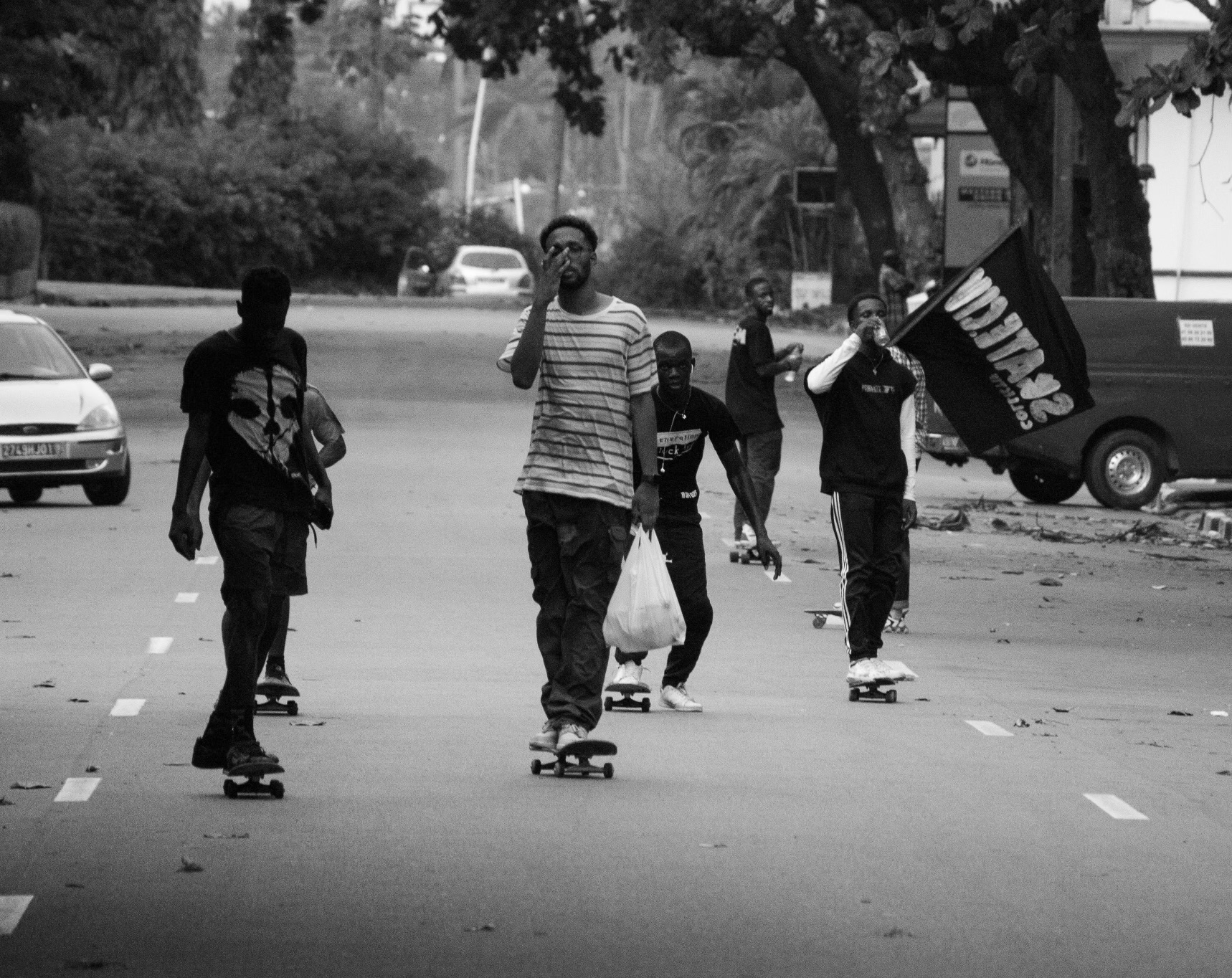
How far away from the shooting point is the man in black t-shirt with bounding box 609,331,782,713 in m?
10.4

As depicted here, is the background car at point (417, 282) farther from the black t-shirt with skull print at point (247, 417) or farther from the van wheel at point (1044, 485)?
the black t-shirt with skull print at point (247, 417)

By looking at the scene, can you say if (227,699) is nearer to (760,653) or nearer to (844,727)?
(844,727)

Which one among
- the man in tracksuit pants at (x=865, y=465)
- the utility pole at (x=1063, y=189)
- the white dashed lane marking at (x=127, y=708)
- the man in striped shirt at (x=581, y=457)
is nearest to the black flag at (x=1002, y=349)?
the man in tracksuit pants at (x=865, y=465)

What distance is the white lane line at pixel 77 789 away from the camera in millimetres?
8148

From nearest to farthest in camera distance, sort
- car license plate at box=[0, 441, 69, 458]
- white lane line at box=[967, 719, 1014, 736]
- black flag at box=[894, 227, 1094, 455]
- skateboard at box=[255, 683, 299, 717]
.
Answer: white lane line at box=[967, 719, 1014, 736] < skateboard at box=[255, 683, 299, 717] < black flag at box=[894, 227, 1094, 455] < car license plate at box=[0, 441, 69, 458]

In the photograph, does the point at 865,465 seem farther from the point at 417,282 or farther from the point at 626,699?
the point at 417,282

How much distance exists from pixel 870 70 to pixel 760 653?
496 centimetres

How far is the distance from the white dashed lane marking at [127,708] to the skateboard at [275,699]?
498 mm

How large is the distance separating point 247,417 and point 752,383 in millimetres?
8855

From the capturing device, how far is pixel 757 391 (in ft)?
54.8

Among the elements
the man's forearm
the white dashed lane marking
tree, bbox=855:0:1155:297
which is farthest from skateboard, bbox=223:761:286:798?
tree, bbox=855:0:1155:297

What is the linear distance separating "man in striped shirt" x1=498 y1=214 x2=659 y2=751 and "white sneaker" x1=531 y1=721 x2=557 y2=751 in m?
0.02

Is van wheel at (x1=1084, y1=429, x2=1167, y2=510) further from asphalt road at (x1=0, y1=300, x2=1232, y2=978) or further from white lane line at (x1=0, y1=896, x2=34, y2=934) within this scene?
white lane line at (x1=0, y1=896, x2=34, y2=934)

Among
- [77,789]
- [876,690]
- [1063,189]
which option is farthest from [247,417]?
[1063,189]
